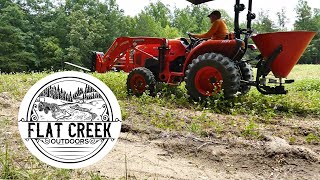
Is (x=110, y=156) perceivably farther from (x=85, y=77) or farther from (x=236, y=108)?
(x=236, y=108)

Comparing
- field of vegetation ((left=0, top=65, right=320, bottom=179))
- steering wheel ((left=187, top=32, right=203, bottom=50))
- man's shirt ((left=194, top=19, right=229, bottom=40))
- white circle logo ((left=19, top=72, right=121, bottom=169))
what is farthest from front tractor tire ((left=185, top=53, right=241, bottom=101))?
white circle logo ((left=19, top=72, right=121, bottom=169))

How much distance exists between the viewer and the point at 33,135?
1.76m

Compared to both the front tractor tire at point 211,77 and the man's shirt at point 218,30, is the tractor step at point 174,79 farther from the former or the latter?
the man's shirt at point 218,30

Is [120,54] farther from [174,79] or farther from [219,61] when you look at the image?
[219,61]

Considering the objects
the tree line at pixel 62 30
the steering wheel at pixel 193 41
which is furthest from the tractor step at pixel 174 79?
the tree line at pixel 62 30

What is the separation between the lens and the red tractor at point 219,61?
610 centimetres

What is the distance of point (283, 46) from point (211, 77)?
138cm

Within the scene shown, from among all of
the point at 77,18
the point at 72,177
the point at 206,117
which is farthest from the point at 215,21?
the point at 77,18

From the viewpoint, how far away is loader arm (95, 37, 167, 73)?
8064 millimetres

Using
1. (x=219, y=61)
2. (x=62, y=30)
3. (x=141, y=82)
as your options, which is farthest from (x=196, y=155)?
(x=62, y=30)

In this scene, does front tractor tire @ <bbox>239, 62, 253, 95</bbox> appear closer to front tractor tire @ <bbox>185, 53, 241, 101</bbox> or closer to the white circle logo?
front tractor tire @ <bbox>185, 53, 241, 101</bbox>

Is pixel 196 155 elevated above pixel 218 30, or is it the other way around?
pixel 218 30

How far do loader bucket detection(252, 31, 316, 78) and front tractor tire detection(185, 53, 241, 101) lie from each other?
65cm

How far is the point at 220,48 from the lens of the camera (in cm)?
654
